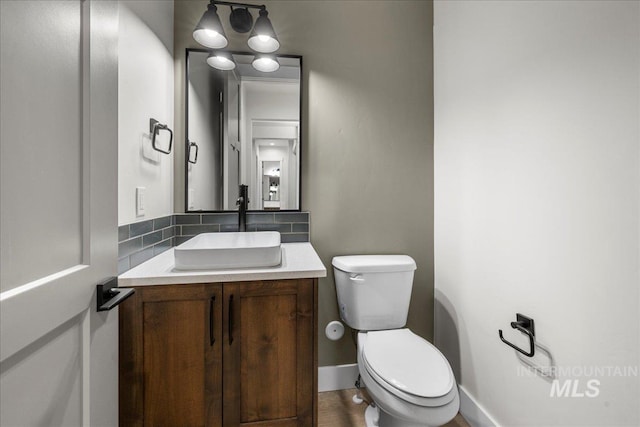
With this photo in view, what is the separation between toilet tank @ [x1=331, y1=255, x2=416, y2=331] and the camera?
1.52m

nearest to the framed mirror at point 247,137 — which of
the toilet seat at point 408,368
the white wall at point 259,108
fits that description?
the white wall at point 259,108

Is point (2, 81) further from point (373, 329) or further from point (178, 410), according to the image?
point (373, 329)

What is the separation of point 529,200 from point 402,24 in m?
1.33

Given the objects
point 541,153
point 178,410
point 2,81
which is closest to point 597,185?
point 541,153

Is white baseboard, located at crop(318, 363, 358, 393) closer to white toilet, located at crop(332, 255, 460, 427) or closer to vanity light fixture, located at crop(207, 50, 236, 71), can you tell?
white toilet, located at crop(332, 255, 460, 427)

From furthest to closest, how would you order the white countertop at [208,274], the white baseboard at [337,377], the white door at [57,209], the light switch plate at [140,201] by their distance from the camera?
the white baseboard at [337,377], the light switch plate at [140,201], the white countertop at [208,274], the white door at [57,209]

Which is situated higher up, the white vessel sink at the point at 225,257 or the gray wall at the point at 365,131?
the gray wall at the point at 365,131

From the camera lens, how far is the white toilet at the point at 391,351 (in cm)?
108

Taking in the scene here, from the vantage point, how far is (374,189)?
5.87 feet

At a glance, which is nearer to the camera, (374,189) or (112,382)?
(112,382)

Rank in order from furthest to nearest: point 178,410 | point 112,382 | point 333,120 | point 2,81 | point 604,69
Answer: point 333,120
point 178,410
point 604,69
point 112,382
point 2,81

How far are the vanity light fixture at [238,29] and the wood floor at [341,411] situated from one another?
1972mm

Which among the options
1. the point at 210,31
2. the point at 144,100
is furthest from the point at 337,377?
the point at 210,31

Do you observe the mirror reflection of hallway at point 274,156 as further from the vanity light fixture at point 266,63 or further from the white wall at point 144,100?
the white wall at point 144,100
